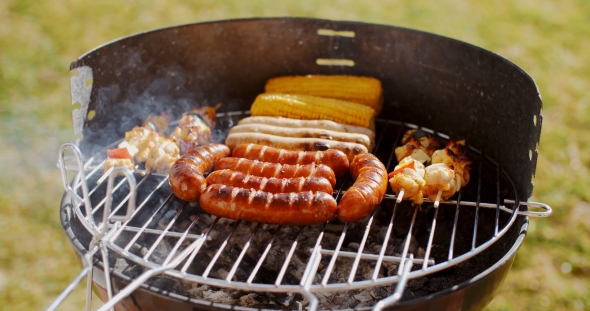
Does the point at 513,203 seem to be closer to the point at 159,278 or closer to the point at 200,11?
the point at 159,278

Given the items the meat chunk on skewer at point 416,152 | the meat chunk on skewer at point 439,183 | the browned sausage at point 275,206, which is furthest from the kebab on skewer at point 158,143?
the meat chunk on skewer at point 439,183

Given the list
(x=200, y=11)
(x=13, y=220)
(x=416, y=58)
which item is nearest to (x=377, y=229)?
(x=416, y=58)

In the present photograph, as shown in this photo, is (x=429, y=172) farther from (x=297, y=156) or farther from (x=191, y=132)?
(x=191, y=132)

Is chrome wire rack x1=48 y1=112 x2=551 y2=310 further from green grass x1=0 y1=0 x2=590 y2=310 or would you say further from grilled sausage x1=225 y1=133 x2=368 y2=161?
green grass x1=0 y1=0 x2=590 y2=310

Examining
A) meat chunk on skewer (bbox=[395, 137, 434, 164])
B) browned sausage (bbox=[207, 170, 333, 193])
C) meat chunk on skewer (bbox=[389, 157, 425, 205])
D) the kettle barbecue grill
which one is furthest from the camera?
meat chunk on skewer (bbox=[395, 137, 434, 164])

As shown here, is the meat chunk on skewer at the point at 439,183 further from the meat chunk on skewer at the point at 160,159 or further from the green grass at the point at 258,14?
the green grass at the point at 258,14

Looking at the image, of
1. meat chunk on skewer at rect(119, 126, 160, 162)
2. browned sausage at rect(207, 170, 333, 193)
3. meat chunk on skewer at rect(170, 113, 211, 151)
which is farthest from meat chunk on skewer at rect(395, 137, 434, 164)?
meat chunk on skewer at rect(119, 126, 160, 162)

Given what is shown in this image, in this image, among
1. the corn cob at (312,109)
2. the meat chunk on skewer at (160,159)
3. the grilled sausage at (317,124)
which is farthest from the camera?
the corn cob at (312,109)
